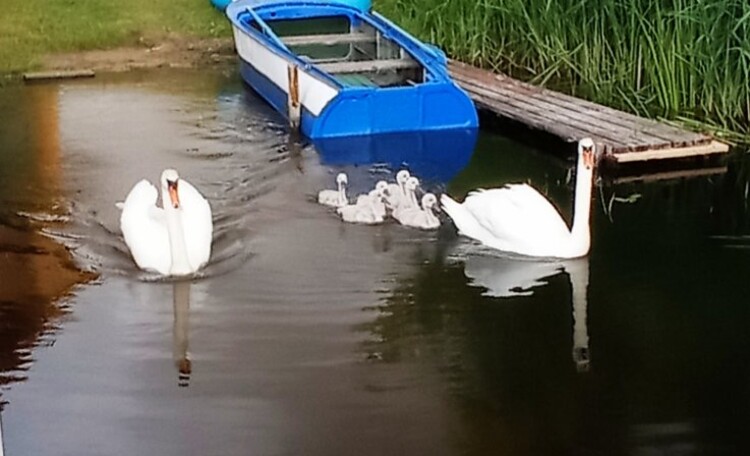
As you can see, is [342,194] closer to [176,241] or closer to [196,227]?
[196,227]

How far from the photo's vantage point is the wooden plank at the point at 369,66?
9.10 metres

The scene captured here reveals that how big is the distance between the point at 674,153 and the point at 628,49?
132 cm

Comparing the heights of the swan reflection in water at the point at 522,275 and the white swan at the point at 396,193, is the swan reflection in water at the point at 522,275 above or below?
below

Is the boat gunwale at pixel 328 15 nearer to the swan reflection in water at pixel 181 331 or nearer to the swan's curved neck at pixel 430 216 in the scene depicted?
the swan's curved neck at pixel 430 216

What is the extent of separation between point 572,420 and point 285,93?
4.85 metres

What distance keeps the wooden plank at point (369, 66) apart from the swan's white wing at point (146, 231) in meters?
3.10

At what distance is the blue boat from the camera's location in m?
8.28

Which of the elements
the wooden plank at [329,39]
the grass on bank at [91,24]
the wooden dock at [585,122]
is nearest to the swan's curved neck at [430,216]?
the wooden dock at [585,122]

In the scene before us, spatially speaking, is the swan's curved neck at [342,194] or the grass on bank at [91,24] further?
the grass on bank at [91,24]

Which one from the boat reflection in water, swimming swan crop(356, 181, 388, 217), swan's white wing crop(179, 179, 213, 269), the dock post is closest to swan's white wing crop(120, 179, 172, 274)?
swan's white wing crop(179, 179, 213, 269)

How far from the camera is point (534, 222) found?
617 centimetres

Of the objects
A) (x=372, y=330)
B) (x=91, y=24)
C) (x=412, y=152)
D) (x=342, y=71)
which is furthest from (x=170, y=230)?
(x=91, y=24)

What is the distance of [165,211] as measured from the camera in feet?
19.3

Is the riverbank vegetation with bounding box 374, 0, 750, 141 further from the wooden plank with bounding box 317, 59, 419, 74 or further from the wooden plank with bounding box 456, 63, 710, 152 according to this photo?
the wooden plank with bounding box 317, 59, 419, 74
